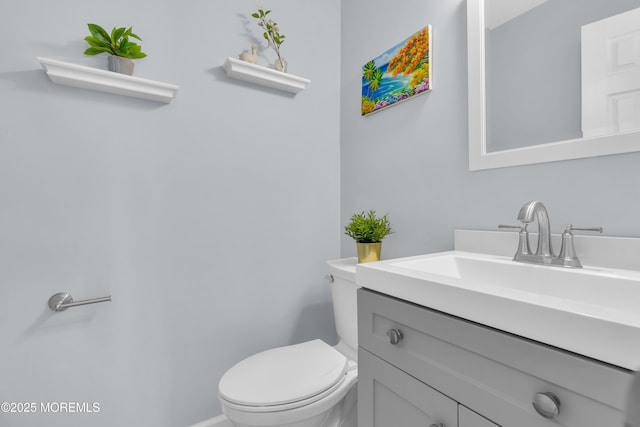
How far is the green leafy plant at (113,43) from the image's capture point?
3.34ft

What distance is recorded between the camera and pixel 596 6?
77 cm

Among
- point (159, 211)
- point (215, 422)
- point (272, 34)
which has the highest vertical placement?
point (272, 34)

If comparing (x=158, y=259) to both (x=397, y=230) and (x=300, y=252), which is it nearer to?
(x=300, y=252)

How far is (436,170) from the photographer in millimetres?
1164

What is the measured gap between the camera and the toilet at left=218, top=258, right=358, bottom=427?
2.84ft

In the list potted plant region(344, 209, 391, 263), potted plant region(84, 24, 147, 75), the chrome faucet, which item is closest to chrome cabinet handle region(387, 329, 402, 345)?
the chrome faucet

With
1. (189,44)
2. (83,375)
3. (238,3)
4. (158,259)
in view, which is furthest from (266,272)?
(238,3)

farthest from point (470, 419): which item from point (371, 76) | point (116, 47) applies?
point (116, 47)

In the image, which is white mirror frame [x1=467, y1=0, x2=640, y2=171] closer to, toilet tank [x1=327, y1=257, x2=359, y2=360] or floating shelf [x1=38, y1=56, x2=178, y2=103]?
toilet tank [x1=327, y1=257, x2=359, y2=360]

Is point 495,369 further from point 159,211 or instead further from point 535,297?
point 159,211

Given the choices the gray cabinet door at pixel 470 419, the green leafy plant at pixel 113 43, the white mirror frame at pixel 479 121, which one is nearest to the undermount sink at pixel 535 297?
the gray cabinet door at pixel 470 419

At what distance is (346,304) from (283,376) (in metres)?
0.37

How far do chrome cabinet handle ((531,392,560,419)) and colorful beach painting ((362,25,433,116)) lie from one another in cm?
107

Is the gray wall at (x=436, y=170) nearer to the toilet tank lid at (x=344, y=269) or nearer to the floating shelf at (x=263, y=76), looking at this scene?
the toilet tank lid at (x=344, y=269)
